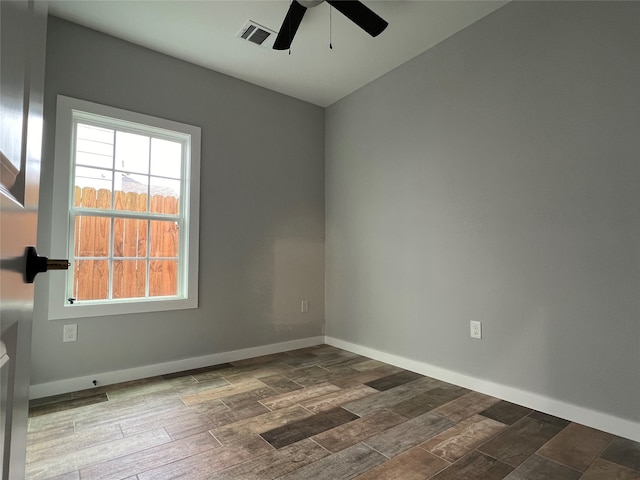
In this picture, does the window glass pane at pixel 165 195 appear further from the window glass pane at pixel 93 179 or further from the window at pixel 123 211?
the window glass pane at pixel 93 179

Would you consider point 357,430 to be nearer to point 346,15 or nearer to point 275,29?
point 346,15

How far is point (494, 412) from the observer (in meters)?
2.13

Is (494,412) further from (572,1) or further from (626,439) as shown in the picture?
(572,1)

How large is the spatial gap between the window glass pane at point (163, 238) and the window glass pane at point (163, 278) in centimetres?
8

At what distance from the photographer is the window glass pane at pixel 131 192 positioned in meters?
2.80

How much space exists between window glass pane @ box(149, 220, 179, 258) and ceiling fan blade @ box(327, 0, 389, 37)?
2.11m

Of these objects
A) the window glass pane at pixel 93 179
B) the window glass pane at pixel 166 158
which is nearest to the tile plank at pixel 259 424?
the window glass pane at pixel 93 179

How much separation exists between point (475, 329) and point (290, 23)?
8.14 ft

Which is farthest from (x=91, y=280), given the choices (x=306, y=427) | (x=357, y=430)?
(x=357, y=430)

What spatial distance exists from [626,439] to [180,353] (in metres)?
3.02

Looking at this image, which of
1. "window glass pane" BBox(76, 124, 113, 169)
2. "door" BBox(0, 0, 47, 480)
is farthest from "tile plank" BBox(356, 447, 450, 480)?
"window glass pane" BBox(76, 124, 113, 169)

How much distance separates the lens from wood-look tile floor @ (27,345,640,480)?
1559 millimetres

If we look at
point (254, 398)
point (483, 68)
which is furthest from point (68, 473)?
point (483, 68)

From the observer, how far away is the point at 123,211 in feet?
9.20
